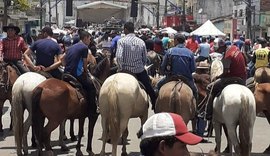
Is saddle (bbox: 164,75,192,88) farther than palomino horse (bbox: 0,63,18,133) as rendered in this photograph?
No

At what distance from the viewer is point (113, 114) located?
9.50 metres

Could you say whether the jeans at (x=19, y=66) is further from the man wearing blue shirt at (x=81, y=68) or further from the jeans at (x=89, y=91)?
the jeans at (x=89, y=91)

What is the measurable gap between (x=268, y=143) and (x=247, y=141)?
3106 mm

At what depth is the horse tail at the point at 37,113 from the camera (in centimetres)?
963

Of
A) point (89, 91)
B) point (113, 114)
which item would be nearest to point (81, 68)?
point (89, 91)

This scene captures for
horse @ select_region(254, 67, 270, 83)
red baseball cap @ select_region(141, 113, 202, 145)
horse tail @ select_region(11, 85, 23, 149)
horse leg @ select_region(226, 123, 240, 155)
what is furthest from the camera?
horse @ select_region(254, 67, 270, 83)

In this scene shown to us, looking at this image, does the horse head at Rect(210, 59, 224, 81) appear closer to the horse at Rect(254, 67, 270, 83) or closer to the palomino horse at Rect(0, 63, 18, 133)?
the horse at Rect(254, 67, 270, 83)

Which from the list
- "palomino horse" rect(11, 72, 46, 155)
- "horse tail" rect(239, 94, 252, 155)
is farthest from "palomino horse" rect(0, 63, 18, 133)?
"horse tail" rect(239, 94, 252, 155)

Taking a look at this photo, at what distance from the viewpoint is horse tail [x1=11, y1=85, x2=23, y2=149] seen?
392 inches

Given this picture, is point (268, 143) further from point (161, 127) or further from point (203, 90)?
point (161, 127)

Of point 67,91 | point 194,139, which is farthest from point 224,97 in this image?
point 194,139

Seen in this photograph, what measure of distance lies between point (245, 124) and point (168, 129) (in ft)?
19.8

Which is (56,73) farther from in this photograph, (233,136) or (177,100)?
(233,136)

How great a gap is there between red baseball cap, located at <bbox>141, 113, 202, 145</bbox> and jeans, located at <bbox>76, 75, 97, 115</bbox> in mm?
7025
